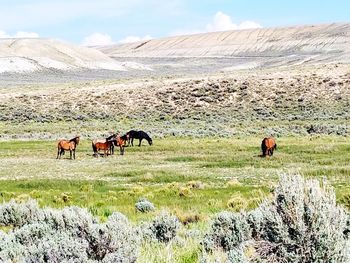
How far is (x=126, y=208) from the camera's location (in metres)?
17.7

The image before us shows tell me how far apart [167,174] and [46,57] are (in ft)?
483

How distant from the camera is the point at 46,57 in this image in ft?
554

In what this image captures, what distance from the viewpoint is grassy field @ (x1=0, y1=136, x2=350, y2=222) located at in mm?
19469

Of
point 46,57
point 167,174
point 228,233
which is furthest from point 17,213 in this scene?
point 46,57

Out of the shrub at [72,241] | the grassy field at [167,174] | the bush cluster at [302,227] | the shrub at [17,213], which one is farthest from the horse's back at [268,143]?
the bush cluster at [302,227]

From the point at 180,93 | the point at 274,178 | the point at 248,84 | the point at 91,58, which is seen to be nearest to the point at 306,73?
the point at 248,84

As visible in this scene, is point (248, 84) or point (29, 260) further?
point (248, 84)

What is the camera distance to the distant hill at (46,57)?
154 meters

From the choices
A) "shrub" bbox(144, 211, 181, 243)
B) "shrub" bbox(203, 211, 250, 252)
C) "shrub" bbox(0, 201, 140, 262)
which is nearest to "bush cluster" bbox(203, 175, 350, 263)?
"shrub" bbox(0, 201, 140, 262)

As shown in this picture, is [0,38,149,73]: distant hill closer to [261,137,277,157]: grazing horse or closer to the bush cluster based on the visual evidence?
[261,137,277,157]: grazing horse

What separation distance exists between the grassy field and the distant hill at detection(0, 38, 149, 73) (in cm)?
11459

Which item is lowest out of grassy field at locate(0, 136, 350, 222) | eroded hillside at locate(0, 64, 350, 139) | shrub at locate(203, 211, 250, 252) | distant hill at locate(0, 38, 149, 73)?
grassy field at locate(0, 136, 350, 222)

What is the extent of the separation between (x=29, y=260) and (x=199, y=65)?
579 ft

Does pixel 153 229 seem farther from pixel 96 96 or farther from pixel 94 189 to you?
pixel 96 96
